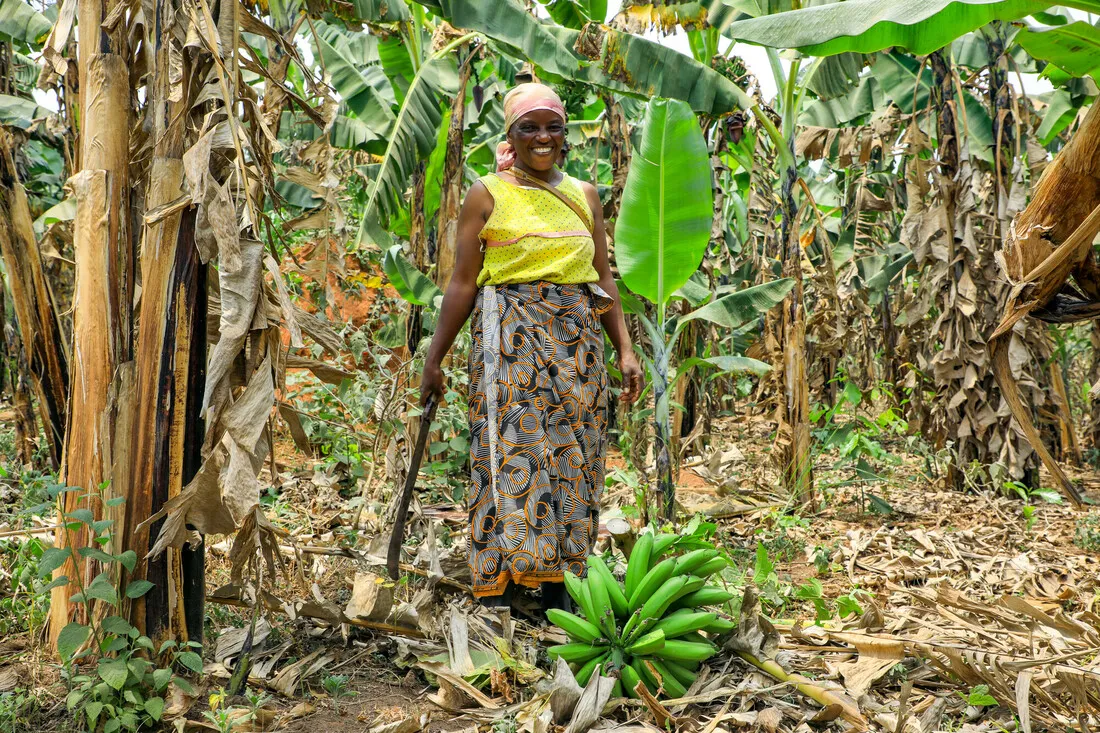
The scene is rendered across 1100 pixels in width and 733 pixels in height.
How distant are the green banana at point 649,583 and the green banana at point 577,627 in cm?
14

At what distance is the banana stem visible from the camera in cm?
229

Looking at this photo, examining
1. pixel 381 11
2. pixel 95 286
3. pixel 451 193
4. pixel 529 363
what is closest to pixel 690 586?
pixel 529 363

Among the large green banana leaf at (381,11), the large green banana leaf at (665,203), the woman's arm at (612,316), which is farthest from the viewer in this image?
the large green banana leaf at (381,11)

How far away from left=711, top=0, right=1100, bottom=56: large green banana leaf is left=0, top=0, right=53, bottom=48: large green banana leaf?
481 cm

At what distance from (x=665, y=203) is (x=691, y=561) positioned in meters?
2.25

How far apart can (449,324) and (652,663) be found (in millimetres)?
1408

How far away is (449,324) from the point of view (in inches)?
126

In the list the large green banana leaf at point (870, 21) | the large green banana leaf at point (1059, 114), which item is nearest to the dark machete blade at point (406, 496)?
the large green banana leaf at point (870, 21)

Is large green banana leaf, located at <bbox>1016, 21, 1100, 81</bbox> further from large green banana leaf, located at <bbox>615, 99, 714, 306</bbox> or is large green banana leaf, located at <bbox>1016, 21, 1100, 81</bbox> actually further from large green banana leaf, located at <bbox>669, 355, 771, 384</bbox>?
large green banana leaf, located at <bbox>669, 355, 771, 384</bbox>

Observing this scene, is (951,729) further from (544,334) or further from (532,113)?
(532,113)

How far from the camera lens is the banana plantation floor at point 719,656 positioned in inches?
91.0

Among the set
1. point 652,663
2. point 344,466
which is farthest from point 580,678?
point 344,466

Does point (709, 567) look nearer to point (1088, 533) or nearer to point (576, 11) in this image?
point (1088, 533)

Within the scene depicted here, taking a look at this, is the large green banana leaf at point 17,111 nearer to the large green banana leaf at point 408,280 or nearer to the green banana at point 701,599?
the large green banana leaf at point 408,280
